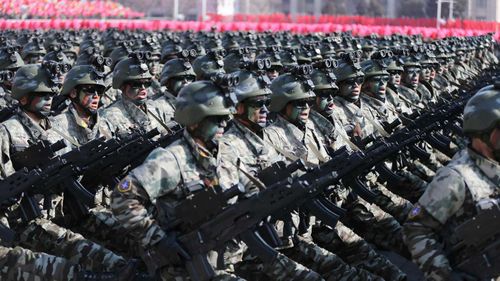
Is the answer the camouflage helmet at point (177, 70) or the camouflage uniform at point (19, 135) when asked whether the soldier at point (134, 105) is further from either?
the camouflage uniform at point (19, 135)

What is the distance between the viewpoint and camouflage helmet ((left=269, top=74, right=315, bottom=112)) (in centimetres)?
1059

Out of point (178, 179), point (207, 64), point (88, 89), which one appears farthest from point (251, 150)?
point (207, 64)

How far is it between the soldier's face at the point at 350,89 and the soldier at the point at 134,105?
2117mm

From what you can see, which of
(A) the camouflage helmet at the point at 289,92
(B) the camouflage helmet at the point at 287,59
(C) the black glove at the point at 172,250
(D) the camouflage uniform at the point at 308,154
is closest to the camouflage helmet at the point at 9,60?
(B) the camouflage helmet at the point at 287,59

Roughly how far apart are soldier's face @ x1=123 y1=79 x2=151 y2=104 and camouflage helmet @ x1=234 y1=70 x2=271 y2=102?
3756 mm

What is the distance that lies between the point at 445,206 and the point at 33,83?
5.33 meters

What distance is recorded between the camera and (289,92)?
1061 centimetres

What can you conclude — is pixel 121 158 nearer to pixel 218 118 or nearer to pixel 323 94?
pixel 218 118

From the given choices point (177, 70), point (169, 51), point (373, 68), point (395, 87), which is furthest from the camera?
point (169, 51)

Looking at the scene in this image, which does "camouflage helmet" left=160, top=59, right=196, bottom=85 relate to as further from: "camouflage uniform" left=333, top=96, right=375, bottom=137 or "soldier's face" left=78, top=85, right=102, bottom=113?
"soldier's face" left=78, top=85, right=102, bottom=113

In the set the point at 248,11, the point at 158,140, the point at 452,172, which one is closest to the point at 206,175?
the point at 452,172

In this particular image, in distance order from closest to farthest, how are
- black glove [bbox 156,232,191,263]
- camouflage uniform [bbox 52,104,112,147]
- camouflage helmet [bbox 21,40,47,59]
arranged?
black glove [bbox 156,232,191,263] → camouflage uniform [bbox 52,104,112,147] → camouflage helmet [bbox 21,40,47,59]

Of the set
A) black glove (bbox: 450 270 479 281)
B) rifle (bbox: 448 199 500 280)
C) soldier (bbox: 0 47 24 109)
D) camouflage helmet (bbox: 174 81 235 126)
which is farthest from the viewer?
soldier (bbox: 0 47 24 109)

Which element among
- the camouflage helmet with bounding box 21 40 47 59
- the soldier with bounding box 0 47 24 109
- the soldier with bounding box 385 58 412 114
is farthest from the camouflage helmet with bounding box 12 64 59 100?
the camouflage helmet with bounding box 21 40 47 59
